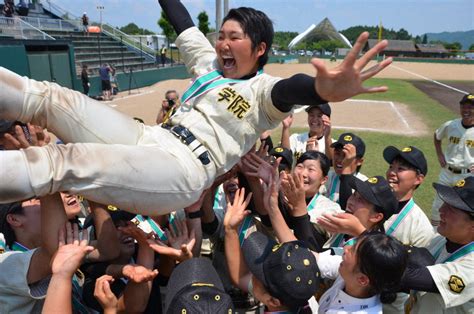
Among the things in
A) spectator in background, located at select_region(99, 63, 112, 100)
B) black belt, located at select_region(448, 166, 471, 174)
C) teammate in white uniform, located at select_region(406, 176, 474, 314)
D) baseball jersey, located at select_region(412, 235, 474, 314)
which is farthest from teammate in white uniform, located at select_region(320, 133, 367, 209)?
spectator in background, located at select_region(99, 63, 112, 100)

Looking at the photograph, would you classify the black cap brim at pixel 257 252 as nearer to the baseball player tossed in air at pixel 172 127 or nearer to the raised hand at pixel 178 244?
the raised hand at pixel 178 244

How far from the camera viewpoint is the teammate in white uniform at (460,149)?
16.4 ft

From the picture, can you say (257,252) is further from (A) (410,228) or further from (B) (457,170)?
(B) (457,170)

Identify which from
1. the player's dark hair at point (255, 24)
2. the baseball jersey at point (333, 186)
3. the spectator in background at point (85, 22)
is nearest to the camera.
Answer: the player's dark hair at point (255, 24)

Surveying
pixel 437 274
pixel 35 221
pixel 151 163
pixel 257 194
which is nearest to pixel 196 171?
pixel 151 163

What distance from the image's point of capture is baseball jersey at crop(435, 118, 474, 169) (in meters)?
5.04

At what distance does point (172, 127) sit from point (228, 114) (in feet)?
1.14

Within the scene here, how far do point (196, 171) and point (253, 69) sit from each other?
85cm

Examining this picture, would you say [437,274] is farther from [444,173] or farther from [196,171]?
[444,173]

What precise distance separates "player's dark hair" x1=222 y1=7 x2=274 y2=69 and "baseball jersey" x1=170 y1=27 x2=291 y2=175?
276mm

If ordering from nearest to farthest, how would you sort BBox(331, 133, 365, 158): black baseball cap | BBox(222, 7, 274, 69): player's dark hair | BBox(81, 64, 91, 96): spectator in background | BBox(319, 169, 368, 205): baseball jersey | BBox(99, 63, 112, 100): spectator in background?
1. BBox(222, 7, 274, 69): player's dark hair
2. BBox(331, 133, 365, 158): black baseball cap
3. BBox(319, 169, 368, 205): baseball jersey
4. BBox(81, 64, 91, 96): spectator in background
5. BBox(99, 63, 112, 100): spectator in background

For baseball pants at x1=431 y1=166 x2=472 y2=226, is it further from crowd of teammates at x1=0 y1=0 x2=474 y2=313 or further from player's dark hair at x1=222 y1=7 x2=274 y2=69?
player's dark hair at x1=222 y1=7 x2=274 y2=69

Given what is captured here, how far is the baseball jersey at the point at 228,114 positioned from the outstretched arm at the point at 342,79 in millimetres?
338

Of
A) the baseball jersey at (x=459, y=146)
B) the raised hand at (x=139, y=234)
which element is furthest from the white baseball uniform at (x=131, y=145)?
the baseball jersey at (x=459, y=146)
